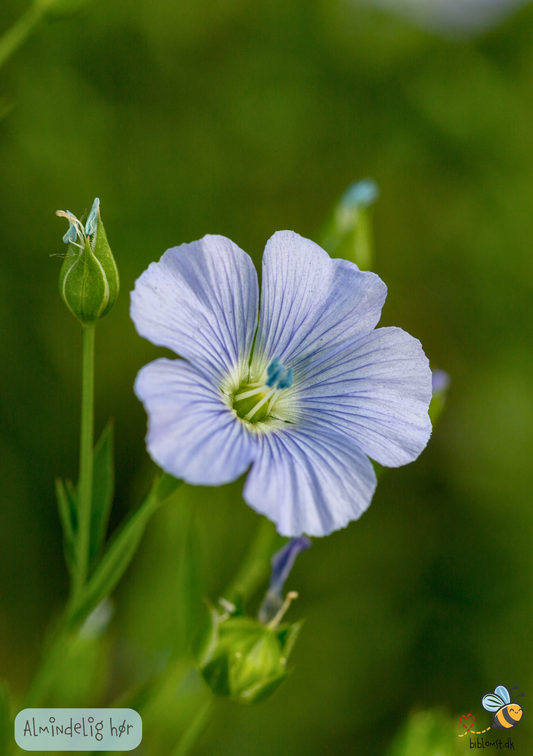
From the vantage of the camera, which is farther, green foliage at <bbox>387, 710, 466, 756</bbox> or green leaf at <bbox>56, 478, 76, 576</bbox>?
green foliage at <bbox>387, 710, 466, 756</bbox>

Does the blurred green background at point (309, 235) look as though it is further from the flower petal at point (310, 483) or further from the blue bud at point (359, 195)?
the flower petal at point (310, 483)

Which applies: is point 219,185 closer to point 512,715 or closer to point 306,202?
point 306,202

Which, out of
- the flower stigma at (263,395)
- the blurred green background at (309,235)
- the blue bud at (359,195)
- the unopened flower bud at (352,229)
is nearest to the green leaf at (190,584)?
the flower stigma at (263,395)

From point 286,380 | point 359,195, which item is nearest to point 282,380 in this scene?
point 286,380

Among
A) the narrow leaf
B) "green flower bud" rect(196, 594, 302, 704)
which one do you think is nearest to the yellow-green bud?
"green flower bud" rect(196, 594, 302, 704)

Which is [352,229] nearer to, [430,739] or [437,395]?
[437,395]

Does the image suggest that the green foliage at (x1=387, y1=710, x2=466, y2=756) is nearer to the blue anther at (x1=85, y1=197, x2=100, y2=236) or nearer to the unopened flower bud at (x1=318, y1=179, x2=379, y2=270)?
the unopened flower bud at (x1=318, y1=179, x2=379, y2=270)
